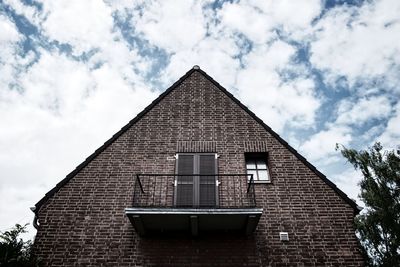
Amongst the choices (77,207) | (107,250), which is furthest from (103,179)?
(107,250)

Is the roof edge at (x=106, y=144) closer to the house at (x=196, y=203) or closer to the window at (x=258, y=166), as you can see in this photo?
the house at (x=196, y=203)

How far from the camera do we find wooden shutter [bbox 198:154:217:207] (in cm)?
734

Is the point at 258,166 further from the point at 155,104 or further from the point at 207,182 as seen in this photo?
the point at 155,104

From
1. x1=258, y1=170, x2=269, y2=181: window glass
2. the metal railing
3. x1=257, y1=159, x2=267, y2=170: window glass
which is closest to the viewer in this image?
the metal railing

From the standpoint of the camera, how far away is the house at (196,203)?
257 inches

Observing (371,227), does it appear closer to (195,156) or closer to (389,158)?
(389,158)

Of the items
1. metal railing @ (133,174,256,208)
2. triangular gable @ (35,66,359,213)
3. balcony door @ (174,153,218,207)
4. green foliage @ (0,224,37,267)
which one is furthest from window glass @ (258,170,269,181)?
green foliage @ (0,224,37,267)

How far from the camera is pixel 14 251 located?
5992 mm

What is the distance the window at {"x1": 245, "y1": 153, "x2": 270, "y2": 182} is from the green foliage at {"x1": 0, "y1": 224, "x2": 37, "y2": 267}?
5826 mm

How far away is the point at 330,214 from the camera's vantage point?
715cm

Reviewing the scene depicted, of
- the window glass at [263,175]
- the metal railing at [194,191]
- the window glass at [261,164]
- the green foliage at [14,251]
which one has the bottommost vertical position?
the green foliage at [14,251]

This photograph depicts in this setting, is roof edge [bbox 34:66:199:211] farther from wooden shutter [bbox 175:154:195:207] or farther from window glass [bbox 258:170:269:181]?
window glass [bbox 258:170:269:181]

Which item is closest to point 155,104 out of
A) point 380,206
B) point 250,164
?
point 250,164

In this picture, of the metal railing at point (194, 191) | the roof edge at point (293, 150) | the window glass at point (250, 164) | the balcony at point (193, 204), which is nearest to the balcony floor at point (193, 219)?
the balcony at point (193, 204)
